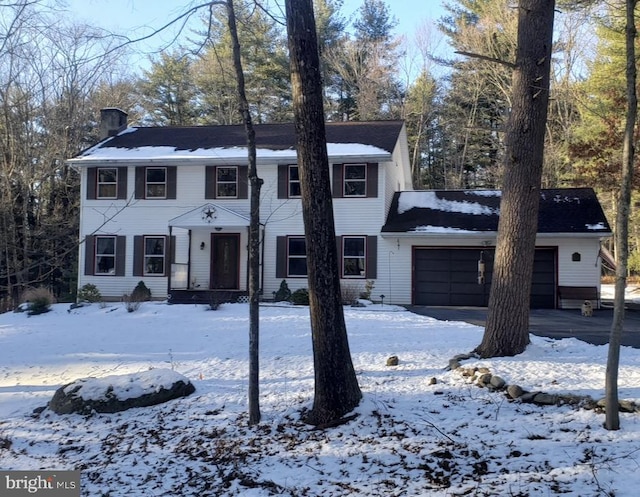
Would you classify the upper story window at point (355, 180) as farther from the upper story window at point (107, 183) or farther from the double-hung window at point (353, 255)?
the upper story window at point (107, 183)

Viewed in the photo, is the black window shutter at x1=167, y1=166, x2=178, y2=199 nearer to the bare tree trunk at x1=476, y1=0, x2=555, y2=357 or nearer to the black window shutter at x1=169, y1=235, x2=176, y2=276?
the black window shutter at x1=169, y1=235, x2=176, y2=276

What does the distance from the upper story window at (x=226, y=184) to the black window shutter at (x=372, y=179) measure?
15.6 feet

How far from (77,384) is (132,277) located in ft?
41.7

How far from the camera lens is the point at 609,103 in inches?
741

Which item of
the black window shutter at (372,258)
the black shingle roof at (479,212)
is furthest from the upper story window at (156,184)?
the black shingle roof at (479,212)

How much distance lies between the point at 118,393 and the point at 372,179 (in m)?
12.9

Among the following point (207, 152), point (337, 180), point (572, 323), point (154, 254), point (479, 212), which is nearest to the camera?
point (572, 323)

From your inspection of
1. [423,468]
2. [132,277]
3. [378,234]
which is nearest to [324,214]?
[423,468]

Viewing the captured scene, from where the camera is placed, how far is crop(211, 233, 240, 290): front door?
61.8 feet

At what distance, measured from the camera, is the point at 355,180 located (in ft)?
59.3

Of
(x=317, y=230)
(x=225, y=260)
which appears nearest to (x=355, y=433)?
(x=317, y=230)

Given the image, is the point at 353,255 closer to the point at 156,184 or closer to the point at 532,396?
the point at 156,184

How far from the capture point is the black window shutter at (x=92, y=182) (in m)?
19.4

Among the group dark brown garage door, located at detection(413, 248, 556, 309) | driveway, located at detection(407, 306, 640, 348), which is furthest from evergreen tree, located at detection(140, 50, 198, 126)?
driveway, located at detection(407, 306, 640, 348)
